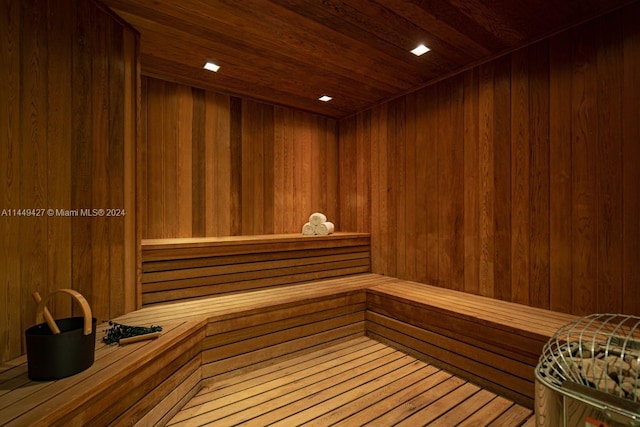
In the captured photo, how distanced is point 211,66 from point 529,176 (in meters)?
2.76

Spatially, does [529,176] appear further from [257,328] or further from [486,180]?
[257,328]

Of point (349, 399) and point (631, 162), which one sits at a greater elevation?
point (631, 162)

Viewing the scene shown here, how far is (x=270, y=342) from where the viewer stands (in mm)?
2398

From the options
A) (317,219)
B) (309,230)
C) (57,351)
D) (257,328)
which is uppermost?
(317,219)

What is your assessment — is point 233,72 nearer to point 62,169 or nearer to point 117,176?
point 117,176

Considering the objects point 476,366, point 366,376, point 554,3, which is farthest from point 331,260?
point 554,3

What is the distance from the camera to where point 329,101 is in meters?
3.59

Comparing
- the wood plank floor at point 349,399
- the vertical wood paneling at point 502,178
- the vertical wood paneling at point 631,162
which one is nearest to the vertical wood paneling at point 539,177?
the vertical wood paneling at point 502,178

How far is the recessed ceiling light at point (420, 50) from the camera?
243cm

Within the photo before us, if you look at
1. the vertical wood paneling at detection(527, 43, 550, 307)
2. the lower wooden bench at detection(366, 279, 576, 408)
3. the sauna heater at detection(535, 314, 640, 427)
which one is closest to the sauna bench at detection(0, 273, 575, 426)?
the lower wooden bench at detection(366, 279, 576, 408)

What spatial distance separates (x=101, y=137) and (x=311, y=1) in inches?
60.8

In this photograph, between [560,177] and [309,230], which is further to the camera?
[309,230]

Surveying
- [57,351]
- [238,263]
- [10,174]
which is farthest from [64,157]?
[238,263]

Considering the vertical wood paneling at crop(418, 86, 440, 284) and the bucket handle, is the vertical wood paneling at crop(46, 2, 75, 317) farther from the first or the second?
the vertical wood paneling at crop(418, 86, 440, 284)
